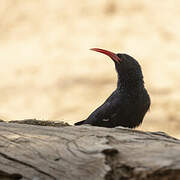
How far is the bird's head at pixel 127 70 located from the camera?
7.71 m

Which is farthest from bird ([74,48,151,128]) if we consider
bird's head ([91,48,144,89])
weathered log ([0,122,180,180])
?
weathered log ([0,122,180,180])

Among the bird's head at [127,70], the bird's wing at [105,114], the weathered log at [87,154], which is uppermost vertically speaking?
the bird's head at [127,70]

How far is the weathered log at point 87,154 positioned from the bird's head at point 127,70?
6.88ft

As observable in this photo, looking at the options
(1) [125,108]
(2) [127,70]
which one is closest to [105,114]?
(1) [125,108]

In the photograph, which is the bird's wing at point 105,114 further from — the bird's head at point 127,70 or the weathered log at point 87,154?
the weathered log at point 87,154

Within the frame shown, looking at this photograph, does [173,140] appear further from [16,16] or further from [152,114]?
[16,16]

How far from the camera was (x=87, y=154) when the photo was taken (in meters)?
4.92

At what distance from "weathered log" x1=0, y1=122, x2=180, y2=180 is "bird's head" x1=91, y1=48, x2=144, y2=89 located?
2096 millimetres

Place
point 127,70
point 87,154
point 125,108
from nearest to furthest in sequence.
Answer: point 87,154, point 125,108, point 127,70

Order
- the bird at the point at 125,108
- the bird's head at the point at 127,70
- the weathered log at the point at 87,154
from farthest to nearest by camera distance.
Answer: the bird's head at the point at 127,70
the bird at the point at 125,108
the weathered log at the point at 87,154

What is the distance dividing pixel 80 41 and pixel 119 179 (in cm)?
1005

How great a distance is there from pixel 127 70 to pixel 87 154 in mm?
3029

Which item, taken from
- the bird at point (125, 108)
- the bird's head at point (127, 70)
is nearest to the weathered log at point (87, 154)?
the bird at point (125, 108)

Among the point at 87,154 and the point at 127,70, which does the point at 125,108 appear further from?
the point at 87,154
